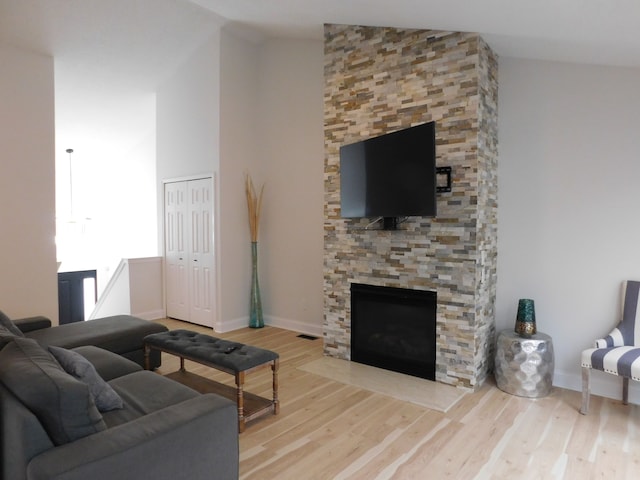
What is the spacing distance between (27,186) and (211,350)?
9.58 feet

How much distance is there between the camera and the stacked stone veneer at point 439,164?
325 cm

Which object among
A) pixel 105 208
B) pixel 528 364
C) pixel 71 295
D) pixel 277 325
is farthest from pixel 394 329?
pixel 105 208

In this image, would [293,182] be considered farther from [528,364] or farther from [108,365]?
[528,364]

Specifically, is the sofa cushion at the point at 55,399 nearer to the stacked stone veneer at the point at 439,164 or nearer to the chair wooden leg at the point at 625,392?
the stacked stone veneer at the point at 439,164

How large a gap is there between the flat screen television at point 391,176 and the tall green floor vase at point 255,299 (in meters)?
1.91

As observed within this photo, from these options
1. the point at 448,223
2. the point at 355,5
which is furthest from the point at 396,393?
the point at 355,5

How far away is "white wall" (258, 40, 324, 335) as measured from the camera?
502cm

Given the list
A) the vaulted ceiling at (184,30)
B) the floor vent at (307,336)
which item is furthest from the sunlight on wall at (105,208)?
the floor vent at (307,336)

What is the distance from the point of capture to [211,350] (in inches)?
114

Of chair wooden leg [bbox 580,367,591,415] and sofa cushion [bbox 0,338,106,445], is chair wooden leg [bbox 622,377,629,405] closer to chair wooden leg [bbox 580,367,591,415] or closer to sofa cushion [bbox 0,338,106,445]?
chair wooden leg [bbox 580,367,591,415]

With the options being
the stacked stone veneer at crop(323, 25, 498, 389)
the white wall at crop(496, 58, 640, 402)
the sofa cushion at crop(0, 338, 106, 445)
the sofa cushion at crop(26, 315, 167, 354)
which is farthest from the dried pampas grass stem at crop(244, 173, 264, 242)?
the sofa cushion at crop(0, 338, 106, 445)

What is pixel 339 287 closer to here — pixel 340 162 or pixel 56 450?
pixel 340 162

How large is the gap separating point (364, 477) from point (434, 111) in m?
2.75

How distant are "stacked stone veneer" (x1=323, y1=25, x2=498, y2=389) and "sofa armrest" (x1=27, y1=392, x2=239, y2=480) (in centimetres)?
214
